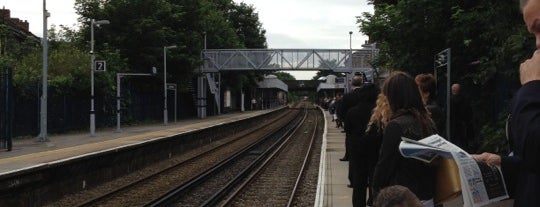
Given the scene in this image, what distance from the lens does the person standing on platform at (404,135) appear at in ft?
12.9

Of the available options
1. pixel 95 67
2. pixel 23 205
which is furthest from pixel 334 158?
pixel 95 67

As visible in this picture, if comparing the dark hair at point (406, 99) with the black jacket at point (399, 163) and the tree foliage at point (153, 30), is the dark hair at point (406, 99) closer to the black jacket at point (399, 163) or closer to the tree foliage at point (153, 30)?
the black jacket at point (399, 163)

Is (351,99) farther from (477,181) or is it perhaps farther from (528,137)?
(528,137)

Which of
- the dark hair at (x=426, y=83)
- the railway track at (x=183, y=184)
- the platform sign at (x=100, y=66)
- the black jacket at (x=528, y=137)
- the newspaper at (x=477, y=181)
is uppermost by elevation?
the platform sign at (x=100, y=66)

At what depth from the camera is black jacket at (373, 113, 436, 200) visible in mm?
3953

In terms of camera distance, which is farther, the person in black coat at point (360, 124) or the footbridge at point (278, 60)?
the footbridge at point (278, 60)

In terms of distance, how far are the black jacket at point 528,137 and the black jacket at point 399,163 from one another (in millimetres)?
1820

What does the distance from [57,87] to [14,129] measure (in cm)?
540

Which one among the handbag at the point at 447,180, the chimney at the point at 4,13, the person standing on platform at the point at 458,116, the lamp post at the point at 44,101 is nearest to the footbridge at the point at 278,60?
the chimney at the point at 4,13

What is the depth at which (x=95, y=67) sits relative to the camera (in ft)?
102

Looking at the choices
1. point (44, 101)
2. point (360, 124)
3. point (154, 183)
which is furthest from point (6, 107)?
point (360, 124)

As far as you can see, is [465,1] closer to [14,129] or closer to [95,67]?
[14,129]

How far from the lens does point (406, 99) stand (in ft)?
13.7

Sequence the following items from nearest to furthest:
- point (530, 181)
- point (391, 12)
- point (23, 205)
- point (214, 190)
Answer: point (530, 181) → point (23, 205) → point (391, 12) → point (214, 190)
